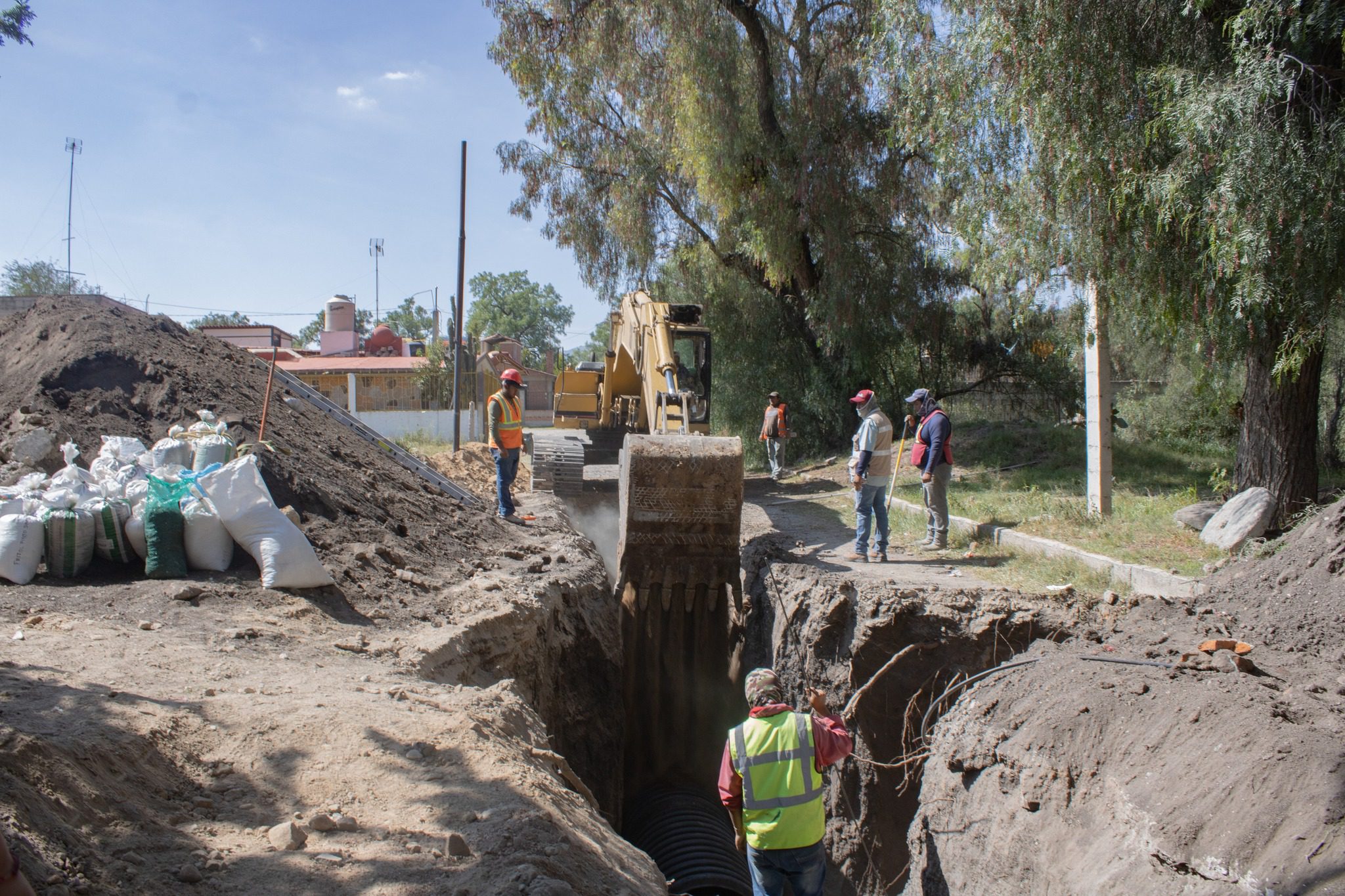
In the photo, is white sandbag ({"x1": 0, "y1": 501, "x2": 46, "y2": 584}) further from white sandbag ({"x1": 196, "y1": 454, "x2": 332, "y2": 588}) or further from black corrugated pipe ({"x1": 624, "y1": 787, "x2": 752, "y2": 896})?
black corrugated pipe ({"x1": 624, "y1": 787, "x2": 752, "y2": 896})

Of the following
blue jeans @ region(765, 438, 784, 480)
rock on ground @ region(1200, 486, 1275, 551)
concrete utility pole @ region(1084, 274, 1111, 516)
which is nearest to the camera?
rock on ground @ region(1200, 486, 1275, 551)

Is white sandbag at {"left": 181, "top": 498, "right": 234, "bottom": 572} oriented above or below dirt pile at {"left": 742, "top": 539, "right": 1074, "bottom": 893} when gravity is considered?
above

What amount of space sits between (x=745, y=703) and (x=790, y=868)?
3970 mm

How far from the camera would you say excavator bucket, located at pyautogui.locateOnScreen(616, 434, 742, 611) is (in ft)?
26.6

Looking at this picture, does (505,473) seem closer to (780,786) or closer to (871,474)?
(871,474)

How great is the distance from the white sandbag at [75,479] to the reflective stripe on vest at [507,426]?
4028mm

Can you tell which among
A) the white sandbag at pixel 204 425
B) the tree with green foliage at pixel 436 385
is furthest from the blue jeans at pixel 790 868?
the tree with green foliage at pixel 436 385

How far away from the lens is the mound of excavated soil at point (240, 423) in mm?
7324

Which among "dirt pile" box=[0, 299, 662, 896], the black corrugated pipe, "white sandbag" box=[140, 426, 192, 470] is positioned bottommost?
the black corrugated pipe

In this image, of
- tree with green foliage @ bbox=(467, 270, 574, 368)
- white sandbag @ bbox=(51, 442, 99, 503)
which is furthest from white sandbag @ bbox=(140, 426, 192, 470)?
tree with green foliage @ bbox=(467, 270, 574, 368)

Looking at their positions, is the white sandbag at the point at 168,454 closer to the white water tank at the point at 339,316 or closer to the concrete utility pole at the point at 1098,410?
the concrete utility pole at the point at 1098,410

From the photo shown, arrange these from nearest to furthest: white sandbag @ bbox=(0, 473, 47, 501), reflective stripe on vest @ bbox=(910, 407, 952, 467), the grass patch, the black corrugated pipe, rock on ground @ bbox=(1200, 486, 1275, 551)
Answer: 1. white sandbag @ bbox=(0, 473, 47, 501)
2. the black corrugated pipe
3. rock on ground @ bbox=(1200, 486, 1275, 551)
4. the grass patch
5. reflective stripe on vest @ bbox=(910, 407, 952, 467)

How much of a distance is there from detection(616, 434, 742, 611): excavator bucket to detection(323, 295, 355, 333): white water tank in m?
36.2

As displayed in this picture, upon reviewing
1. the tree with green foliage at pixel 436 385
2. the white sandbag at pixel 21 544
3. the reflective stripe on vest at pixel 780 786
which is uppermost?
the tree with green foliage at pixel 436 385
